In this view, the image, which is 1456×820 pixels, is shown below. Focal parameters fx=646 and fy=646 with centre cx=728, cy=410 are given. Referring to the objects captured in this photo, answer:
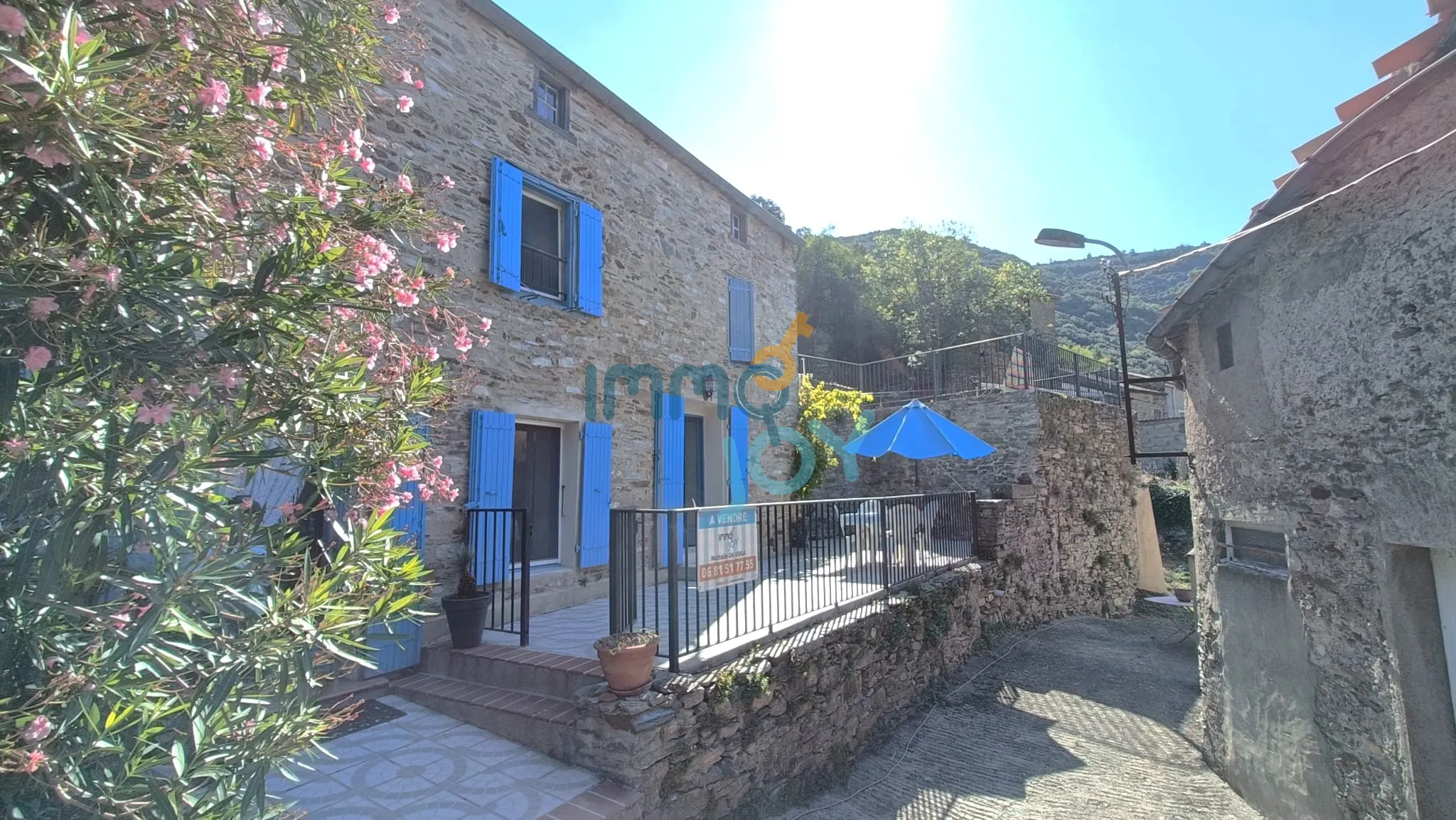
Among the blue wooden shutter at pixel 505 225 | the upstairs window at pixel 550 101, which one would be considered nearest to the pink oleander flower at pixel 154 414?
the blue wooden shutter at pixel 505 225

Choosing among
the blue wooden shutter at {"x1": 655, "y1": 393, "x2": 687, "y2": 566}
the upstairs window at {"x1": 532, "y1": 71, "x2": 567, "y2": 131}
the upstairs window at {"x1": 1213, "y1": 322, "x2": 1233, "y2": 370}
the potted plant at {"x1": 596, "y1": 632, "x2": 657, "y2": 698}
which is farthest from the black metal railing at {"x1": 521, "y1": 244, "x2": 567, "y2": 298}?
the upstairs window at {"x1": 1213, "y1": 322, "x2": 1233, "y2": 370}

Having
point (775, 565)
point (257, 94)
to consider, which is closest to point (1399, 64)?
point (775, 565)

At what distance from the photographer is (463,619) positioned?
5074 mm

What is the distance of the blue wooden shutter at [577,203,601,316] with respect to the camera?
7254 millimetres

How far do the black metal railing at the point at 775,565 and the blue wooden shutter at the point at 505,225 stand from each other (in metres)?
2.80

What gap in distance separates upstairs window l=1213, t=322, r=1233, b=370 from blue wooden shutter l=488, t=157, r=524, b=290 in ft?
20.6

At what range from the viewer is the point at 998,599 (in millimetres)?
9023

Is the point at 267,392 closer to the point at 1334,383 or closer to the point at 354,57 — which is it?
the point at 354,57

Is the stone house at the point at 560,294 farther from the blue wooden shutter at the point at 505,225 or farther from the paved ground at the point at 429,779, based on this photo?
the paved ground at the point at 429,779

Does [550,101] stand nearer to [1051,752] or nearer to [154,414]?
[154,414]

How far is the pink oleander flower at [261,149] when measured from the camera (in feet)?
5.98

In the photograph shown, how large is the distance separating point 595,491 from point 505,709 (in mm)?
3003

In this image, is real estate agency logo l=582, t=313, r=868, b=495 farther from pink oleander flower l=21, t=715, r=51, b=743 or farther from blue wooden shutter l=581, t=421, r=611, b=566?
pink oleander flower l=21, t=715, r=51, b=743

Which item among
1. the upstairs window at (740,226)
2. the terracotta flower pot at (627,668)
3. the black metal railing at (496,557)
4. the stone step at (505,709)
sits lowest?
the stone step at (505,709)
